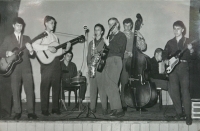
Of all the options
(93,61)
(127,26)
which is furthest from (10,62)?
(127,26)

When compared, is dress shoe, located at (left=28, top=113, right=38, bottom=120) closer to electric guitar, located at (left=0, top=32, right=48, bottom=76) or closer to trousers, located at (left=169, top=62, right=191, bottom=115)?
electric guitar, located at (left=0, top=32, right=48, bottom=76)

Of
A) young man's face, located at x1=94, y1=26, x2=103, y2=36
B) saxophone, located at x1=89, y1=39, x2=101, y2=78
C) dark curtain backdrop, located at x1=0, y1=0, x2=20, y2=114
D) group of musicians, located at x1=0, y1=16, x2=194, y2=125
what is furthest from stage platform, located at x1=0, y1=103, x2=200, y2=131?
young man's face, located at x1=94, y1=26, x2=103, y2=36

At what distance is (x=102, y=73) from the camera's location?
4922 mm

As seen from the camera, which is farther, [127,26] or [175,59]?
[127,26]

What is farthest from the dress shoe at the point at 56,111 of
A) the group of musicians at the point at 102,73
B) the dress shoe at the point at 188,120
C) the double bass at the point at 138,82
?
the dress shoe at the point at 188,120

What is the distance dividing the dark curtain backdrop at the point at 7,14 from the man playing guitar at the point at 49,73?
0.49 metres

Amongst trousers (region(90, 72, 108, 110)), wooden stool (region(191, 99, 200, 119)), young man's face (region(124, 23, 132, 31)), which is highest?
young man's face (region(124, 23, 132, 31))

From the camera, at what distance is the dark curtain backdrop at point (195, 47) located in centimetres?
473

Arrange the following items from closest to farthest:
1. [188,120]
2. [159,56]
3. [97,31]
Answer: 1. [188,120]
2. [97,31]
3. [159,56]

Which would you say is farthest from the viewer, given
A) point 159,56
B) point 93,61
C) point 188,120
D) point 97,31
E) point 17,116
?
point 159,56

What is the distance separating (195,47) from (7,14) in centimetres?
299

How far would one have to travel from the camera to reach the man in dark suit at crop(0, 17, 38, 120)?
4793 mm

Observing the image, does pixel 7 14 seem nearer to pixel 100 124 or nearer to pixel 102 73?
pixel 102 73

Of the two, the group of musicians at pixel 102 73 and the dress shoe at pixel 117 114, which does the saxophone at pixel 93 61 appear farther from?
the dress shoe at pixel 117 114
